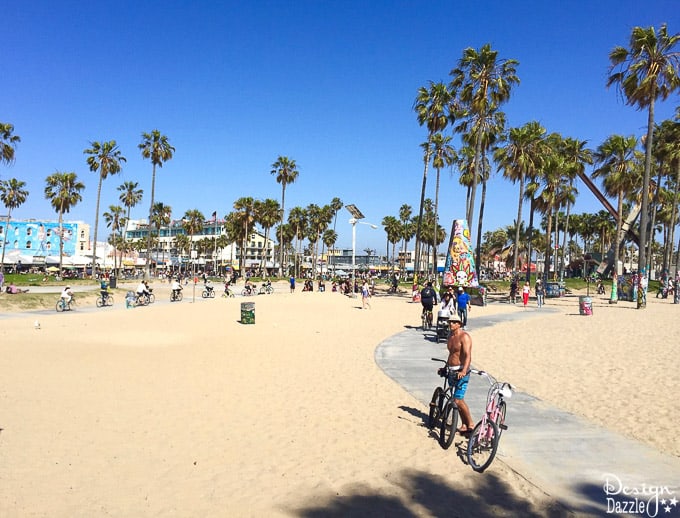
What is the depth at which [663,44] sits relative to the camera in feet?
88.3

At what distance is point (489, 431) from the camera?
228 inches

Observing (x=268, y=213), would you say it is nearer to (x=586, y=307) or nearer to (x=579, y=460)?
(x=586, y=307)

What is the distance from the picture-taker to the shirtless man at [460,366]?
243 inches

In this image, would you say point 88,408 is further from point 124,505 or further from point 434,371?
point 434,371

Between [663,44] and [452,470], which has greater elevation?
[663,44]

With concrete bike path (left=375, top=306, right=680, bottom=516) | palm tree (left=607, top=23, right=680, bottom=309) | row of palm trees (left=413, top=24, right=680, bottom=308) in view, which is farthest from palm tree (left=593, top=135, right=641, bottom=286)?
concrete bike path (left=375, top=306, right=680, bottom=516)

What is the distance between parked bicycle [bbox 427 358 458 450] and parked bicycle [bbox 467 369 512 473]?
408mm

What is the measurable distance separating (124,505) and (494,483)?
155 inches

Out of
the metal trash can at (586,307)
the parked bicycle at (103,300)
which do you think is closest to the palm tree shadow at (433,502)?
the metal trash can at (586,307)

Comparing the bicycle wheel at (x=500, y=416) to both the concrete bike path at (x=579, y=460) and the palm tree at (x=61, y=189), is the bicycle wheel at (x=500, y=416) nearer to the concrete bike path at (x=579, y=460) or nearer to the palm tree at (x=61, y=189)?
the concrete bike path at (x=579, y=460)

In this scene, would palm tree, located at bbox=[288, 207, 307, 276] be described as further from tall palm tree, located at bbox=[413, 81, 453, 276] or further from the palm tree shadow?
the palm tree shadow

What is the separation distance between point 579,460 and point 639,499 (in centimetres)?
103

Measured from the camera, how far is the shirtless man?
6168 mm

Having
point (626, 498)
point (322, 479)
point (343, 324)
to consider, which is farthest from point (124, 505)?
point (343, 324)
